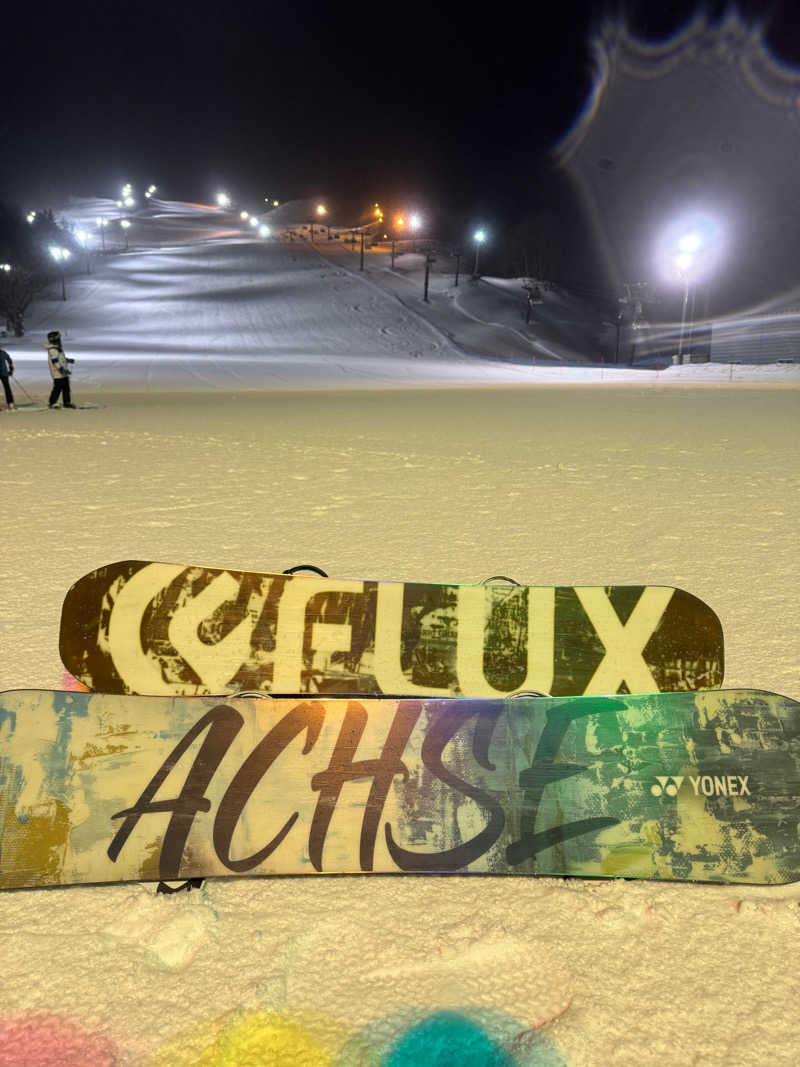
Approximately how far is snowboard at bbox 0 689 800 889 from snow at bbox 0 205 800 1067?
0.07 meters

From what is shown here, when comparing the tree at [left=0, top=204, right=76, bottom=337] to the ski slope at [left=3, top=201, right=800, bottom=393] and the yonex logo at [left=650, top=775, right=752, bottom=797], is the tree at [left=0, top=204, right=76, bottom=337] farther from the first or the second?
the yonex logo at [left=650, top=775, right=752, bottom=797]

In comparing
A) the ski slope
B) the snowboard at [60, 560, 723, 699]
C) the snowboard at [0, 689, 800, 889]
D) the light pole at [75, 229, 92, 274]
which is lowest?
the snowboard at [0, 689, 800, 889]

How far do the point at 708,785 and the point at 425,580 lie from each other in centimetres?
234

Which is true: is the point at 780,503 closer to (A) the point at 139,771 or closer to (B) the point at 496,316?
(A) the point at 139,771

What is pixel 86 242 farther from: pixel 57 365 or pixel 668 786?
pixel 668 786

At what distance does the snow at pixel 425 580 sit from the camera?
1459mm

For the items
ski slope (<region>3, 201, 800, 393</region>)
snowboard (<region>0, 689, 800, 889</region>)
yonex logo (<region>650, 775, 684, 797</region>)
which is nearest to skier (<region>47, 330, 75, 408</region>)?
ski slope (<region>3, 201, 800, 393</region>)

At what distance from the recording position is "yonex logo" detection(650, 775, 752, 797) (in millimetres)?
1851

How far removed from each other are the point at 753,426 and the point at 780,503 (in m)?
7.05

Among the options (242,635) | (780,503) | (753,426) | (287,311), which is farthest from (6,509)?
(287,311)

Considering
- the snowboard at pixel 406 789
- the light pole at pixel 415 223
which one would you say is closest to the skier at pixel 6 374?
the snowboard at pixel 406 789

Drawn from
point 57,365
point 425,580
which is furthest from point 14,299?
point 425,580

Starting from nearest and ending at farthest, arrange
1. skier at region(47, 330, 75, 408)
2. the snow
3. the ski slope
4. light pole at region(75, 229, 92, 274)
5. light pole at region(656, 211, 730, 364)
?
the snow
skier at region(47, 330, 75, 408)
the ski slope
light pole at region(656, 211, 730, 364)
light pole at region(75, 229, 92, 274)

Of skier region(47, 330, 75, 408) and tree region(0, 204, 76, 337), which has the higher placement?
tree region(0, 204, 76, 337)
